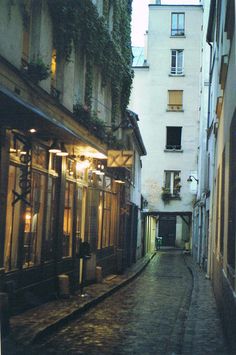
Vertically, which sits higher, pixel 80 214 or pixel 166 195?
pixel 166 195

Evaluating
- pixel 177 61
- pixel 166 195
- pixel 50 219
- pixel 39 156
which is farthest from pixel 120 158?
pixel 177 61

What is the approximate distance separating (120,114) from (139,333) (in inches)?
548

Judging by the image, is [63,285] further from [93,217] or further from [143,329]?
[93,217]

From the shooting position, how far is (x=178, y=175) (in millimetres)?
41531

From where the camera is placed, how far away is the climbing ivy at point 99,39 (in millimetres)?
13203

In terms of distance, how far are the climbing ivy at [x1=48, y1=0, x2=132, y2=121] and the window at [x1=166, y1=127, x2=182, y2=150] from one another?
19.5m

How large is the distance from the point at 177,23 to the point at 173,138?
839cm

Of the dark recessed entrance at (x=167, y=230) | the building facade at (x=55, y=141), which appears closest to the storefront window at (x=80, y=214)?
the building facade at (x=55, y=141)

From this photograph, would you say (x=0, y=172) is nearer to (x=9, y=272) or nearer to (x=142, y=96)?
(x=9, y=272)

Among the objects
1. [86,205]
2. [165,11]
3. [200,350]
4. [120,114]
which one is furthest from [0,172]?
[165,11]

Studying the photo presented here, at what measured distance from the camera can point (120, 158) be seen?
1742cm

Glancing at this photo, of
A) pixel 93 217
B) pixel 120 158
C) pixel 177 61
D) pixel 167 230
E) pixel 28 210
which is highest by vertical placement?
pixel 177 61

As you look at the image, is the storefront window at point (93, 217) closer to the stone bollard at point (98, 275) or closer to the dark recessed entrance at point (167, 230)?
the stone bollard at point (98, 275)

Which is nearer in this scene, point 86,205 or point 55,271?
point 55,271
